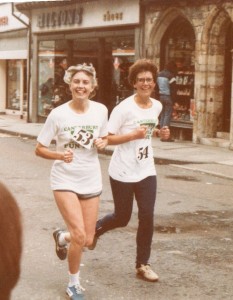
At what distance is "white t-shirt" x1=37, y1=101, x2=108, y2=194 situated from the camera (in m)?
5.45

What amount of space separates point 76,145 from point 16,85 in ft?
85.9

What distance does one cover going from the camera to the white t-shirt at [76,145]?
545 centimetres

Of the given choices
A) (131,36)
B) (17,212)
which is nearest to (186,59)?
(131,36)

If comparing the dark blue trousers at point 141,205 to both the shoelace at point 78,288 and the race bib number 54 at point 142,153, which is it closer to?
the race bib number 54 at point 142,153

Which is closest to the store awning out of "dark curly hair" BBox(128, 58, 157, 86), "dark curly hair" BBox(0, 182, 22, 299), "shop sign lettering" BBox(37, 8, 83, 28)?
"shop sign lettering" BBox(37, 8, 83, 28)

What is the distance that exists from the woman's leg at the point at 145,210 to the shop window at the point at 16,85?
24088 mm

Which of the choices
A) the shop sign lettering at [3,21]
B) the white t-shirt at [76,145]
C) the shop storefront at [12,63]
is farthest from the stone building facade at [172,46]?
the white t-shirt at [76,145]

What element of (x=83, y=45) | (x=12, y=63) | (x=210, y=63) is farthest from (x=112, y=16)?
(x=12, y=63)

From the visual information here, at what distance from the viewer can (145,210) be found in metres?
5.95

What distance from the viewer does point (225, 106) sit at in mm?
18828

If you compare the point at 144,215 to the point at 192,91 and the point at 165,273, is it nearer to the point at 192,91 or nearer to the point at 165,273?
the point at 165,273

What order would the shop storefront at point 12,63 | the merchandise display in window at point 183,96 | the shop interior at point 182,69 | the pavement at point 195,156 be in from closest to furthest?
the pavement at point 195,156
the shop interior at point 182,69
the merchandise display in window at point 183,96
the shop storefront at point 12,63

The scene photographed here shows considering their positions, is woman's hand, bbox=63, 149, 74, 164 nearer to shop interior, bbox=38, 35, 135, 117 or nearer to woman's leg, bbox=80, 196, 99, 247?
woman's leg, bbox=80, 196, 99, 247

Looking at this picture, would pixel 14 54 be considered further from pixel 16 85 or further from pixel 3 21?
pixel 3 21
